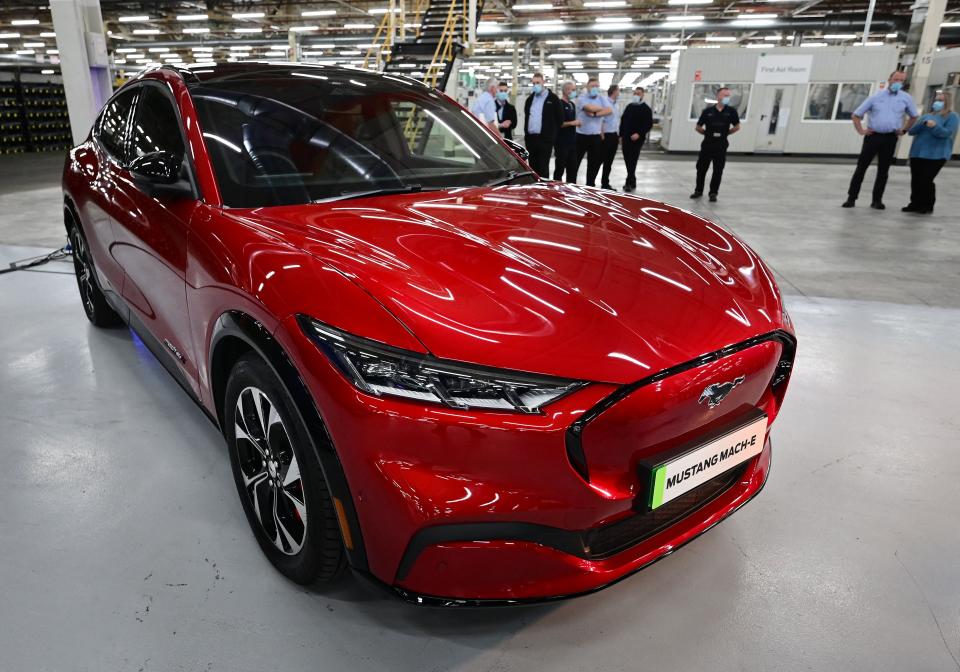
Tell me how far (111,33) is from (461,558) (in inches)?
1288

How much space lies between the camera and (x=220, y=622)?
1.59 m

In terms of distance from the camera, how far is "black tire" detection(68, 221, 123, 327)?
10.6 ft

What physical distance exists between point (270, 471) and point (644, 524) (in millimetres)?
954

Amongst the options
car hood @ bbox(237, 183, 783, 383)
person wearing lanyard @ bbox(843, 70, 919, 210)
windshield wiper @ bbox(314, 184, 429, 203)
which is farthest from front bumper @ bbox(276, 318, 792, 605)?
person wearing lanyard @ bbox(843, 70, 919, 210)

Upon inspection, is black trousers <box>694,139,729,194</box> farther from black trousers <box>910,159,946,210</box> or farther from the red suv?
the red suv

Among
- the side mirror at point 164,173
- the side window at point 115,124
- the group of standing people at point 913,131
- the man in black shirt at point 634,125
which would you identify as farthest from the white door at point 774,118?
the side mirror at point 164,173

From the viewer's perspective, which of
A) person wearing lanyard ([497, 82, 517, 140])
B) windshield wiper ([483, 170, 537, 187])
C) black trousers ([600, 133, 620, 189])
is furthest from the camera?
person wearing lanyard ([497, 82, 517, 140])

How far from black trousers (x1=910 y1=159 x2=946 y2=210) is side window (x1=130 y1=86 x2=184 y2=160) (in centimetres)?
883

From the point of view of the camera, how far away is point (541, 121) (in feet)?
29.0

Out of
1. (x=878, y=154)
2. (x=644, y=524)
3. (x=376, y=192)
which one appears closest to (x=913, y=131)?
(x=878, y=154)

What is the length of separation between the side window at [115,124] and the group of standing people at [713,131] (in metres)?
6.49

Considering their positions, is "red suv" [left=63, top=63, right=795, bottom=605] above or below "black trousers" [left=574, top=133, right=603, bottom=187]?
above

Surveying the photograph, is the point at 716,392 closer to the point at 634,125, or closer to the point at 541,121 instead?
the point at 541,121

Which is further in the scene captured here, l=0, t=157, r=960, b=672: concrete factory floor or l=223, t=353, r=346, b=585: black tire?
l=0, t=157, r=960, b=672: concrete factory floor
